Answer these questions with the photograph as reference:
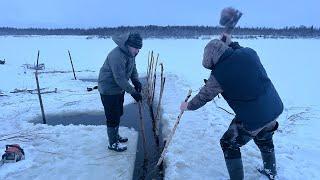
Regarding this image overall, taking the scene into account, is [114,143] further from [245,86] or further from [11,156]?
[245,86]

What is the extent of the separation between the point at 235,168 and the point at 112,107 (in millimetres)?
1968

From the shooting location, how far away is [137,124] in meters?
7.12

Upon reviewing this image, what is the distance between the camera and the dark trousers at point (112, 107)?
5.17 metres

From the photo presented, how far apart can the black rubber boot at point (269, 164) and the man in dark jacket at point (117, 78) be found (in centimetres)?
174

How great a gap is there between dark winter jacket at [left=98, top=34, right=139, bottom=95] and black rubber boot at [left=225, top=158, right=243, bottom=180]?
1578mm

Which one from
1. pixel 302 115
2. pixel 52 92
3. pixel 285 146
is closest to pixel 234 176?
pixel 285 146

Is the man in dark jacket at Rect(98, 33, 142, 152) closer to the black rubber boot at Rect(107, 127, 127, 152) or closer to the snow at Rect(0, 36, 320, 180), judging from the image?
the black rubber boot at Rect(107, 127, 127, 152)

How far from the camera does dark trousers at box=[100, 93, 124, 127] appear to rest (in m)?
5.17

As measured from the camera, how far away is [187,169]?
16.0 ft

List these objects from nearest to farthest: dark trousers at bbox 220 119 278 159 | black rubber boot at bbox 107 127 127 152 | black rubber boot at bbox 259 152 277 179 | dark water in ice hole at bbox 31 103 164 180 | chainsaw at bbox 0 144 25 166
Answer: dark trousers at bbox 220 119 278 159, black rubber boot at bbox 259 152 277 179, dark water in ice hole at bbox 31 103 164 180, chainsaw at bbox 0 144 25 166, black rubber boot at bbox 107 127 127 152

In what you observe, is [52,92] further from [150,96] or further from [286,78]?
[286,78]

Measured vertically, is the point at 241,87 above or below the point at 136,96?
above

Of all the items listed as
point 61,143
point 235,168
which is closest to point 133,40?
point 235,168

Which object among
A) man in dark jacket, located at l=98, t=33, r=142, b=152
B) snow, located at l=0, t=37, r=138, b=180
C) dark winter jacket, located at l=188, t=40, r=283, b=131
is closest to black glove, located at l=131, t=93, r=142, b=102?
man in dark jacket, located at l=98, t=33, r=142, b=152
